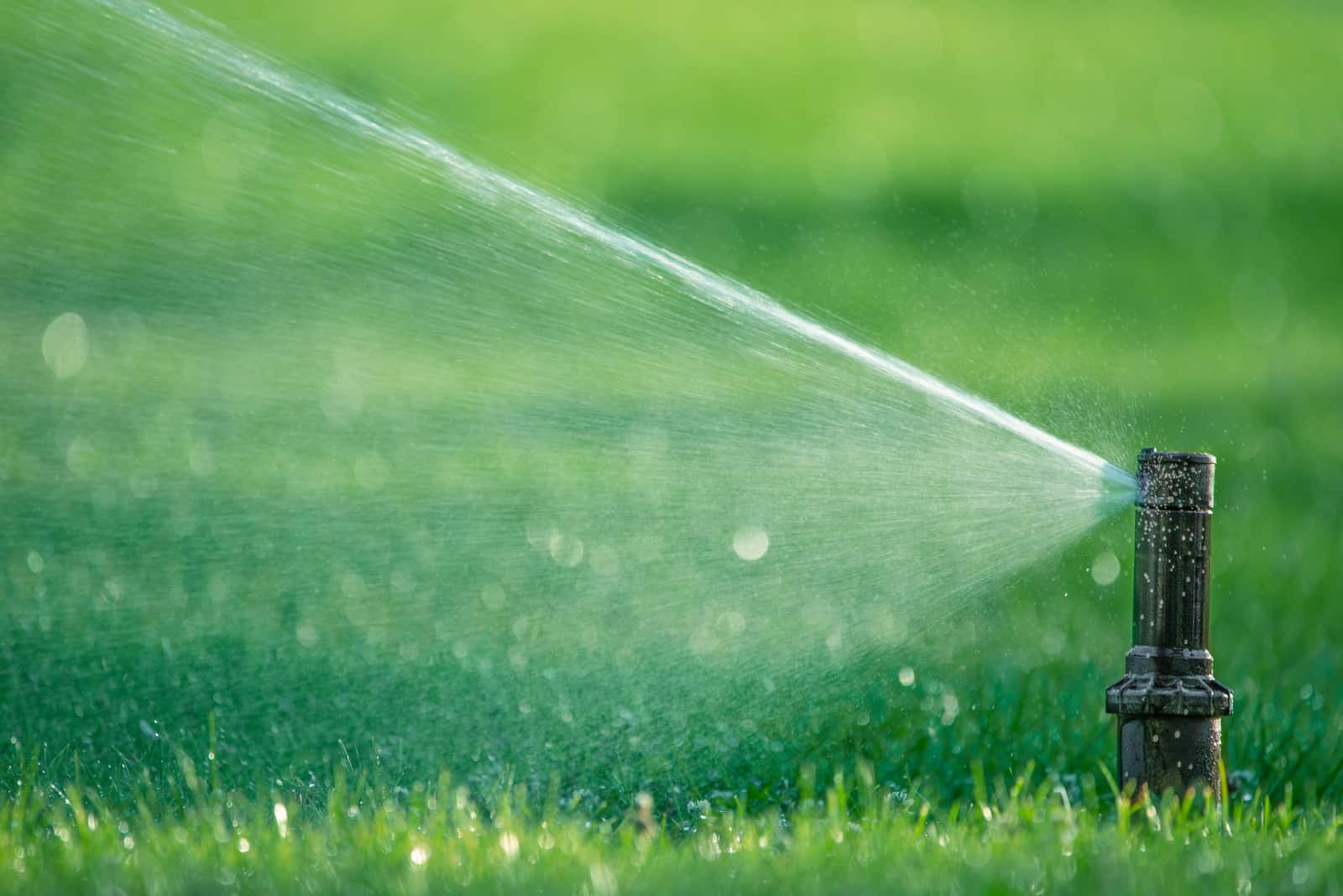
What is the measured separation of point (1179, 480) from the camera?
262cm

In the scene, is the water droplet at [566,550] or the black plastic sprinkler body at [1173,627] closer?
the black plastic sprinkler body at [1173,627]

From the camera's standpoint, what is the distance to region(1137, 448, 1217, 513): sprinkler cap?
8.57 ft

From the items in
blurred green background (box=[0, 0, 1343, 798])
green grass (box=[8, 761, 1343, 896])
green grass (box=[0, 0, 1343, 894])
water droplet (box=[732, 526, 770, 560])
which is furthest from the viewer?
water droplet (box=[732, 526, 770, 560])

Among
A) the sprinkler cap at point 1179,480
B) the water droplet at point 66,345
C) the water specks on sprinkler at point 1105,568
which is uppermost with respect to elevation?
the water droplet at point 66,345

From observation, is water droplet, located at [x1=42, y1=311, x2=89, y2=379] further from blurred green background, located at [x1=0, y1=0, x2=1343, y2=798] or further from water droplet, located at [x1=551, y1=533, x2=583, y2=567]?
water droplet, located at [x1=551, y1=533, x2=583, y2=567]

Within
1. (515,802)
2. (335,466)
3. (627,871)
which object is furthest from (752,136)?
(627,871)

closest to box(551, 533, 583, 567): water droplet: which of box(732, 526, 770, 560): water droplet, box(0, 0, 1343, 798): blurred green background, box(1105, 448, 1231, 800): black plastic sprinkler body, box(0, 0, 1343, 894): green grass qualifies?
box(0, 0, 1343, 894): green grass

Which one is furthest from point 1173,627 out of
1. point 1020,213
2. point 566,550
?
point 1020,213

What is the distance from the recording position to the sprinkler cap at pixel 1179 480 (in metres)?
2.61

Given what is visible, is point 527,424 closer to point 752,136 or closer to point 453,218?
point 453,218

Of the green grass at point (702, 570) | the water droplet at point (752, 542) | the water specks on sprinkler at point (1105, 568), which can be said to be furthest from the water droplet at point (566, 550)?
the water specks on sprinkler at point (1105, 568)

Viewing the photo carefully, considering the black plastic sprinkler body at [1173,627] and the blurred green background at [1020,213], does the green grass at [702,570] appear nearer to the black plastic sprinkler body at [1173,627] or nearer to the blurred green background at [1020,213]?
the blurred green background at [1020,213]

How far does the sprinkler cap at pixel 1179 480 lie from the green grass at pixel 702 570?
1.83 feet

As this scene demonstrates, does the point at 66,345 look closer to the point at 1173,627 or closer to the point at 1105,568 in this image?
the point at 1105,568
